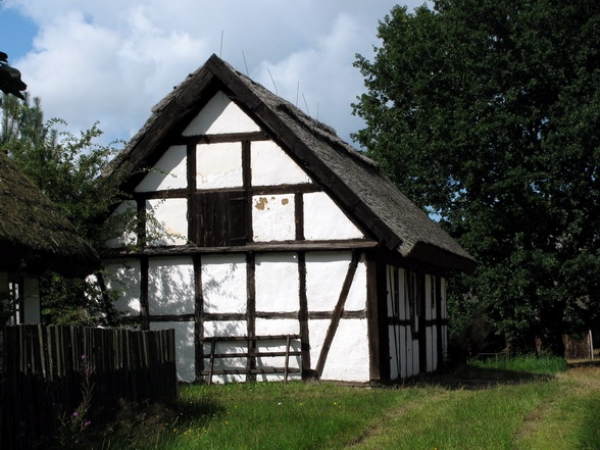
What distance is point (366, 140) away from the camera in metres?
29.9

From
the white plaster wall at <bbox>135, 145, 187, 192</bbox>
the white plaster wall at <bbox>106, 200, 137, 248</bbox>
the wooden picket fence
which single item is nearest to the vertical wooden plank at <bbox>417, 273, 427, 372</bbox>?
the white plaster wall at <bbox>135, 145, 187, 192</bbox>

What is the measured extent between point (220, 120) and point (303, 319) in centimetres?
407

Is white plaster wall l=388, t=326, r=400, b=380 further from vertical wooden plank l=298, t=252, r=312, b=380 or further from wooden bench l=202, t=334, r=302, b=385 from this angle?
wooden bench l=202, t=334, r=302, b=385

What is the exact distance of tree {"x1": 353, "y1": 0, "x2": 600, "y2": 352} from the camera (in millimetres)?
24594

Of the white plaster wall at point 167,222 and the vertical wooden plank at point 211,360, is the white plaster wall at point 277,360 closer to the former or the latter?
the vertical wooden plank at point 211,360

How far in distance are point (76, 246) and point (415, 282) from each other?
9178 mm

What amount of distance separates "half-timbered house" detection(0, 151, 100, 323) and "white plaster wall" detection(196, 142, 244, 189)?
435 centimetres

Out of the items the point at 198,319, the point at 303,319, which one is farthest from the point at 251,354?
the point at 198,319

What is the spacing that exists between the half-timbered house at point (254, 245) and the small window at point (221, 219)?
0.02m

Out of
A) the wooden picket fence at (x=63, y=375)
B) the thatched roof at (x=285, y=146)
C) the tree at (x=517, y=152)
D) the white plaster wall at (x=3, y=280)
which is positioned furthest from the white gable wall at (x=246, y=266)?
the tree at (x=517, y=152)

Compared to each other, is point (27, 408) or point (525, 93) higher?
point (525, 93)

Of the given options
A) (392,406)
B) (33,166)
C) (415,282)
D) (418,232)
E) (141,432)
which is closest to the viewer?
(141,432)

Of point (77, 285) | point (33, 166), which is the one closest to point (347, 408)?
point (77, 285)

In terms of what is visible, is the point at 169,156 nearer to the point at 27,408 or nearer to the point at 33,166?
the point at 33,166
